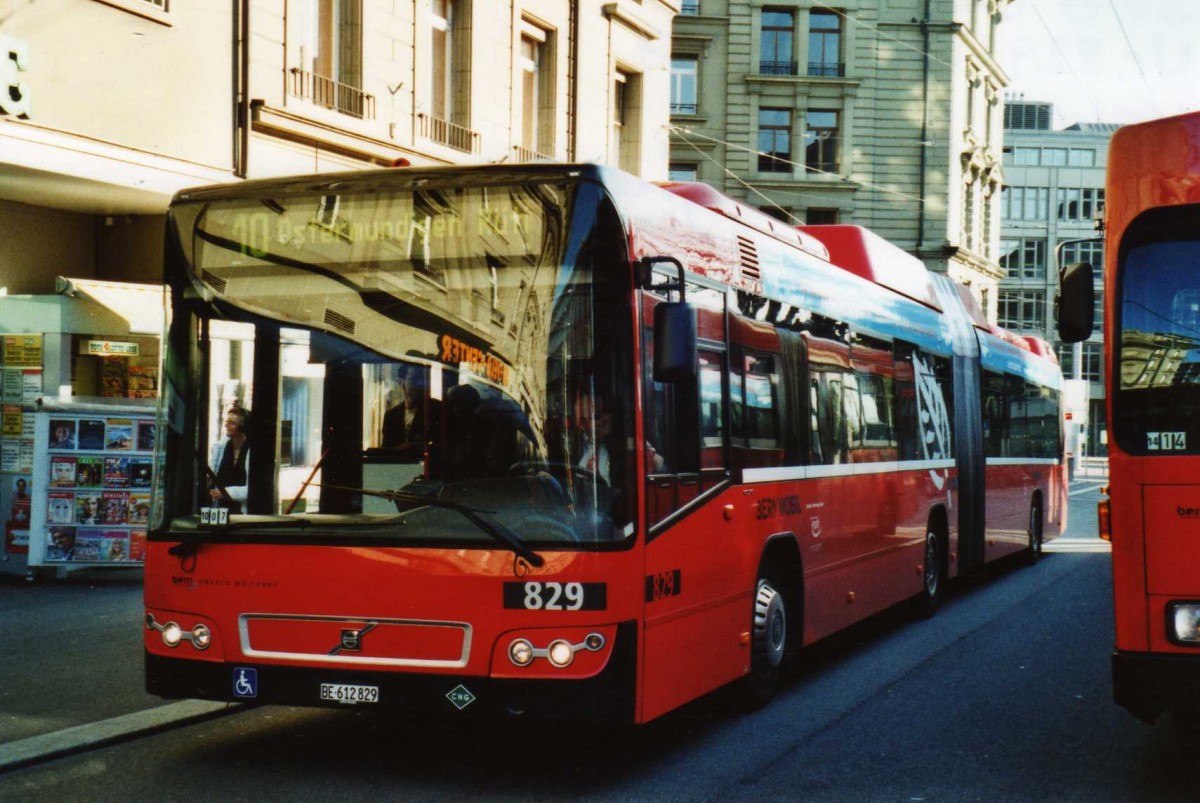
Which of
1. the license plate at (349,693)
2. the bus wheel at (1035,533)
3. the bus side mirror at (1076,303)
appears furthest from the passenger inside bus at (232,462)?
the bus wheel at (1035,533)

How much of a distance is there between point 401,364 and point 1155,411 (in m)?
3.27

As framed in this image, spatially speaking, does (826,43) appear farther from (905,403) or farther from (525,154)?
(905,403)

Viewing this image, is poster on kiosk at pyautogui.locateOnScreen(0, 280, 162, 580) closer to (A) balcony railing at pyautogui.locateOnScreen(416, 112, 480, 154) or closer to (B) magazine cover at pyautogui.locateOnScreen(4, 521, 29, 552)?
Result: (B) magazine cover at pyautogui.locateOnScreen(4, 521, 29, 552)

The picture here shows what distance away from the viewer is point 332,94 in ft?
57.2

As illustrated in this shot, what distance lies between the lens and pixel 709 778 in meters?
7.19

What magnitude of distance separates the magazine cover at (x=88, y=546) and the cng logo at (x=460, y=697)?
27.8 feet

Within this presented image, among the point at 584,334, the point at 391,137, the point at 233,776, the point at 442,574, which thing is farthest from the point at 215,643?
the point at 391,137

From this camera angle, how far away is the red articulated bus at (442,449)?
21.7 ft

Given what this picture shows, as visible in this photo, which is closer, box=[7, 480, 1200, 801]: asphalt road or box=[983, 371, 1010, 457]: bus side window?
box=[7, 480, 1200, 801]: asphalt road

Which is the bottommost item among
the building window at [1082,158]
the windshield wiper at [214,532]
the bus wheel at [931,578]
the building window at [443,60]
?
the bus wheel at [931,578]

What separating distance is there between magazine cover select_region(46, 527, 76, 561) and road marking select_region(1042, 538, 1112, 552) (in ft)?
45.8

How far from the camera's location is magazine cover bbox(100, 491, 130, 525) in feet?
46.7

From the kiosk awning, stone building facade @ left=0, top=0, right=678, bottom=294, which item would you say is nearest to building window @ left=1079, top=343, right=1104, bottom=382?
stone building facade @ left=0, top=0, right=678, bottom=294

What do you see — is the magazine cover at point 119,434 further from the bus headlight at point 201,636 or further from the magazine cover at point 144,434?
the bus headlight at point 201,636
